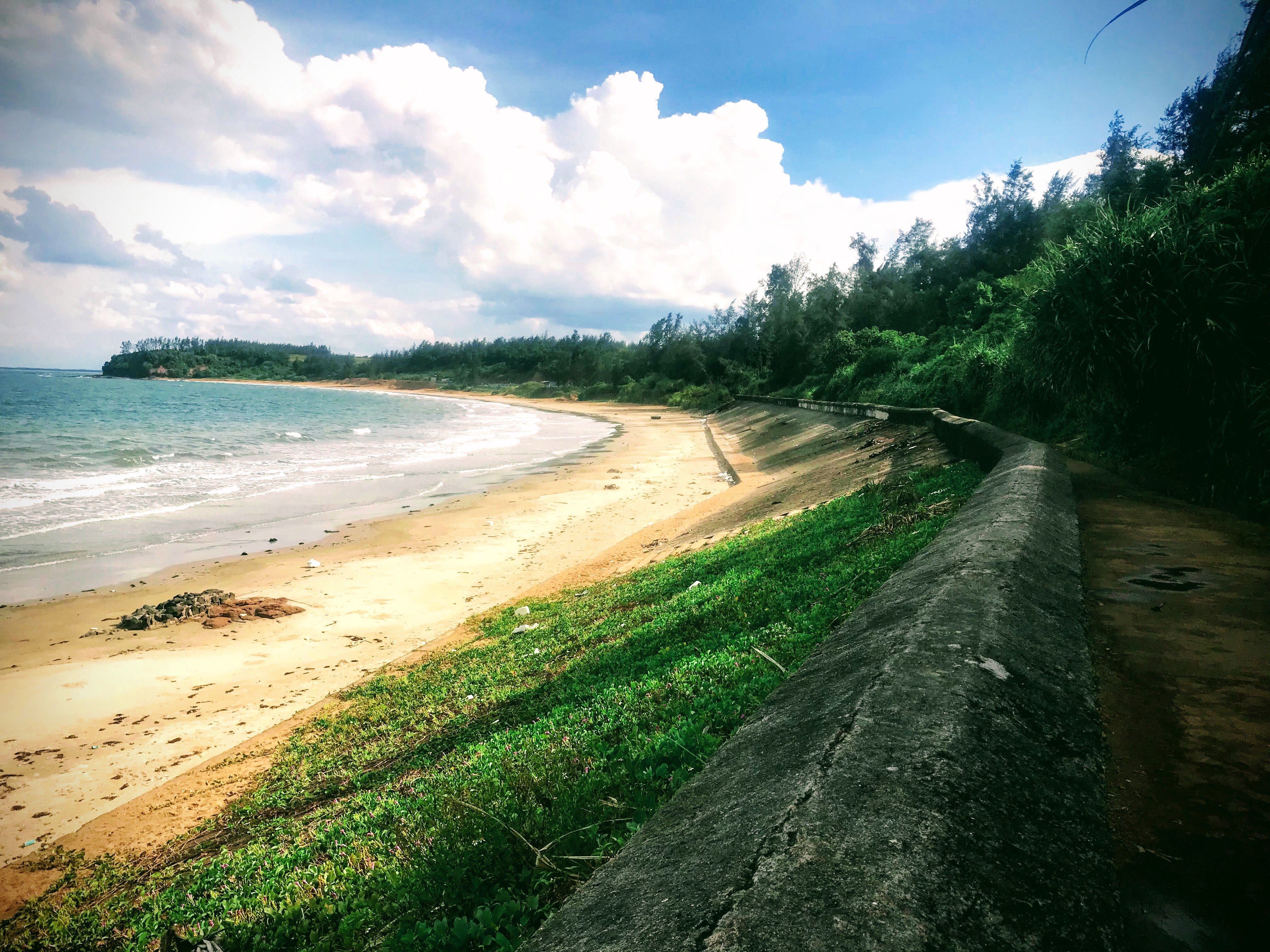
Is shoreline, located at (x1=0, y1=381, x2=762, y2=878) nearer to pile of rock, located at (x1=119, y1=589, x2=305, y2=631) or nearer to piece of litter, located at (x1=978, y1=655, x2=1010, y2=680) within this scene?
pile of rock, located at (x1=119, y1=589, x2=305, y2=631)

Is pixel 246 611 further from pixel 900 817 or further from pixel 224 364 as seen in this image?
pixel 224 364

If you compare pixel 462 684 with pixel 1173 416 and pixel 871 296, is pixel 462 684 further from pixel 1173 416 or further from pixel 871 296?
pixel 871 296

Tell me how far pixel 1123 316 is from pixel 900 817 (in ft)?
25.7

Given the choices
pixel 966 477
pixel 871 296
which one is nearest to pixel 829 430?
pixel 966 477

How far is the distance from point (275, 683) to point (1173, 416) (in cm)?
1159

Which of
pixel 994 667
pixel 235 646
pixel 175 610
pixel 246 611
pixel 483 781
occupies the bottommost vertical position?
pixel 235 646

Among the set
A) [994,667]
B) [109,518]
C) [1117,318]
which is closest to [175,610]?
[109,518]

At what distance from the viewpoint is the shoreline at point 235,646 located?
6582mm

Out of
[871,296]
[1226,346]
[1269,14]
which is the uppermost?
[871,296]

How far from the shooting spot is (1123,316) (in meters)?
7.03

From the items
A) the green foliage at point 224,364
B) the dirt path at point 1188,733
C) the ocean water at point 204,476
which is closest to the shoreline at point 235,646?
the ocean water at point 204,476

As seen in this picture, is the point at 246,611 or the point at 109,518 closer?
the point at 246,611

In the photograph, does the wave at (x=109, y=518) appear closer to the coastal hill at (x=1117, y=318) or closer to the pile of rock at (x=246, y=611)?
the pile of rock at (x=246, y=611)

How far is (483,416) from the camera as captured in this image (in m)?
65.6
